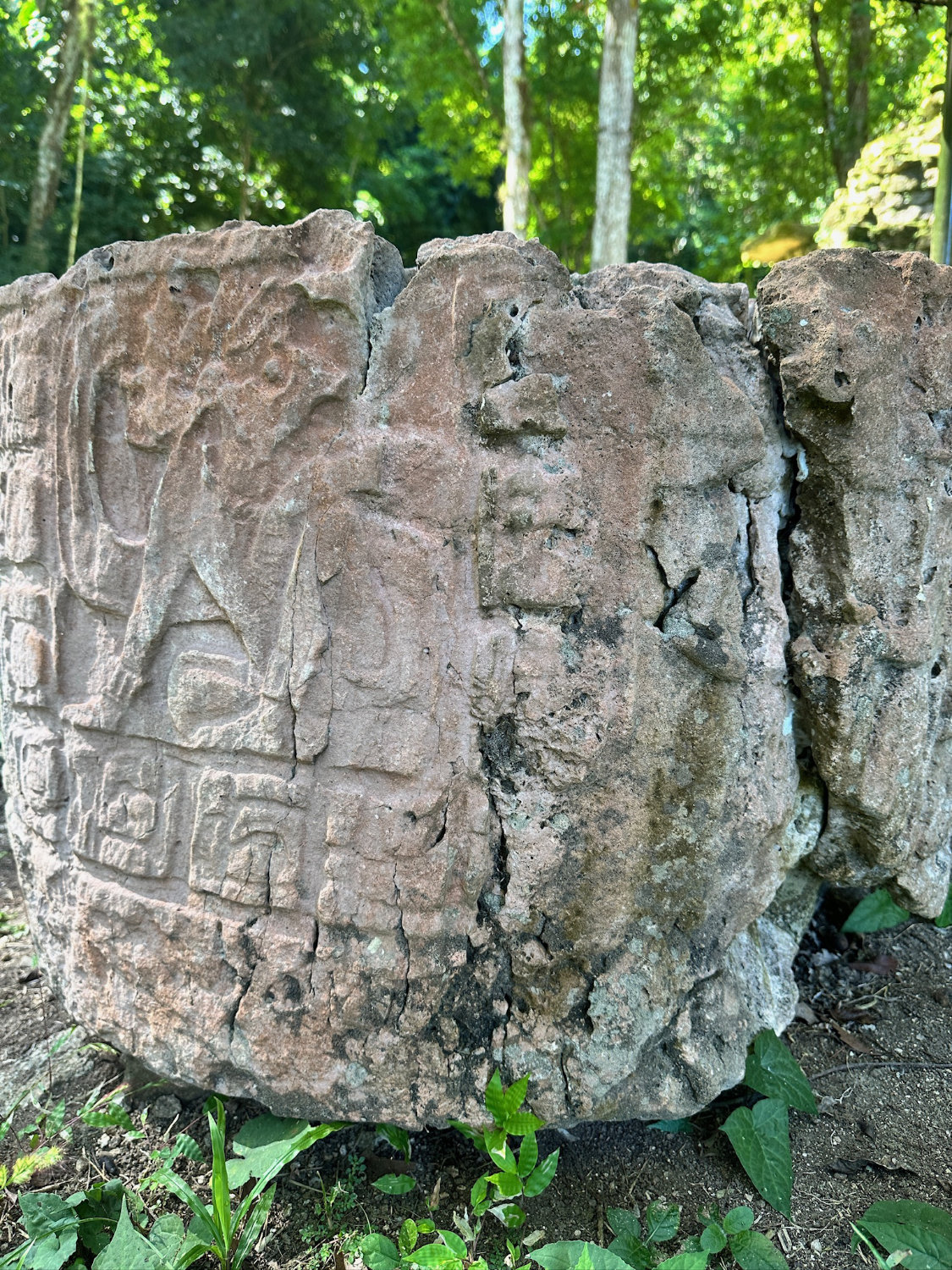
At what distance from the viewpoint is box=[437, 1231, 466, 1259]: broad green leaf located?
145cm

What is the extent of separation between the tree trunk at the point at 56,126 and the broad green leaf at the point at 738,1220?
383 inches

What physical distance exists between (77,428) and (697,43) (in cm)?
1079

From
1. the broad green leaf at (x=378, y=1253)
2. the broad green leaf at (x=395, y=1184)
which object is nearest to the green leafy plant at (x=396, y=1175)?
the broad green leaf at (x=395, y=1184)

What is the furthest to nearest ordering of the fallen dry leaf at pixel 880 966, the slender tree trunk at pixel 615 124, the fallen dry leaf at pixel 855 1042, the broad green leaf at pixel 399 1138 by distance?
the slender tree trunk at pixel 615 124, the fallen dry leaf at pixel 880 966, the fallen dry leaf at pixel 855 1042, the broad green leaf at pixel 399 1138

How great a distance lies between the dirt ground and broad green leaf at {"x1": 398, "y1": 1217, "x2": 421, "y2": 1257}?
0.10 m

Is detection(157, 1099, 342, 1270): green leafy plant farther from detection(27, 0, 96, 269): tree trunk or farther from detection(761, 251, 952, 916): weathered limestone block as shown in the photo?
detection(27, 0, 96, 269): tree trunk

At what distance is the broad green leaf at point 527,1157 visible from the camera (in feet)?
5.15

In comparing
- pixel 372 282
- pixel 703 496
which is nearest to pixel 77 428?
pixel 372 282

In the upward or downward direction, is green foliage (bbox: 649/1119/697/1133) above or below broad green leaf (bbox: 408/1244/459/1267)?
below

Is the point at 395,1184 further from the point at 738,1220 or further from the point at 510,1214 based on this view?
the point at 738,1220

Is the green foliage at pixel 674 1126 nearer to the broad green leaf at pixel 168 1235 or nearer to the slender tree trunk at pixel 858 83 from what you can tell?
the broad green leaf at pixel 168 1235

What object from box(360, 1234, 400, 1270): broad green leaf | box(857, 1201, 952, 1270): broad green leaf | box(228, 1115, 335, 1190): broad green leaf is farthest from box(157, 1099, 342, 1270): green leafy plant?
box(857, 1201, 952, 1270): broad green leaf

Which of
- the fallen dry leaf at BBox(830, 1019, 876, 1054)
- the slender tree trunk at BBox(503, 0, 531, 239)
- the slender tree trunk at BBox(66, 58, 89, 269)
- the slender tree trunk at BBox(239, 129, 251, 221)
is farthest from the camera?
the slender tree trunk at BBox(239, 129, 251, 221)

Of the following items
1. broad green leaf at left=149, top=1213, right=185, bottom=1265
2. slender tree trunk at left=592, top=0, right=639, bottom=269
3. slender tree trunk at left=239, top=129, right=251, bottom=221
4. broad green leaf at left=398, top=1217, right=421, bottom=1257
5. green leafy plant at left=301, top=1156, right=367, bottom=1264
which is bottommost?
green leafy plant at left=301, top=1156, right=367, bottom=1264
